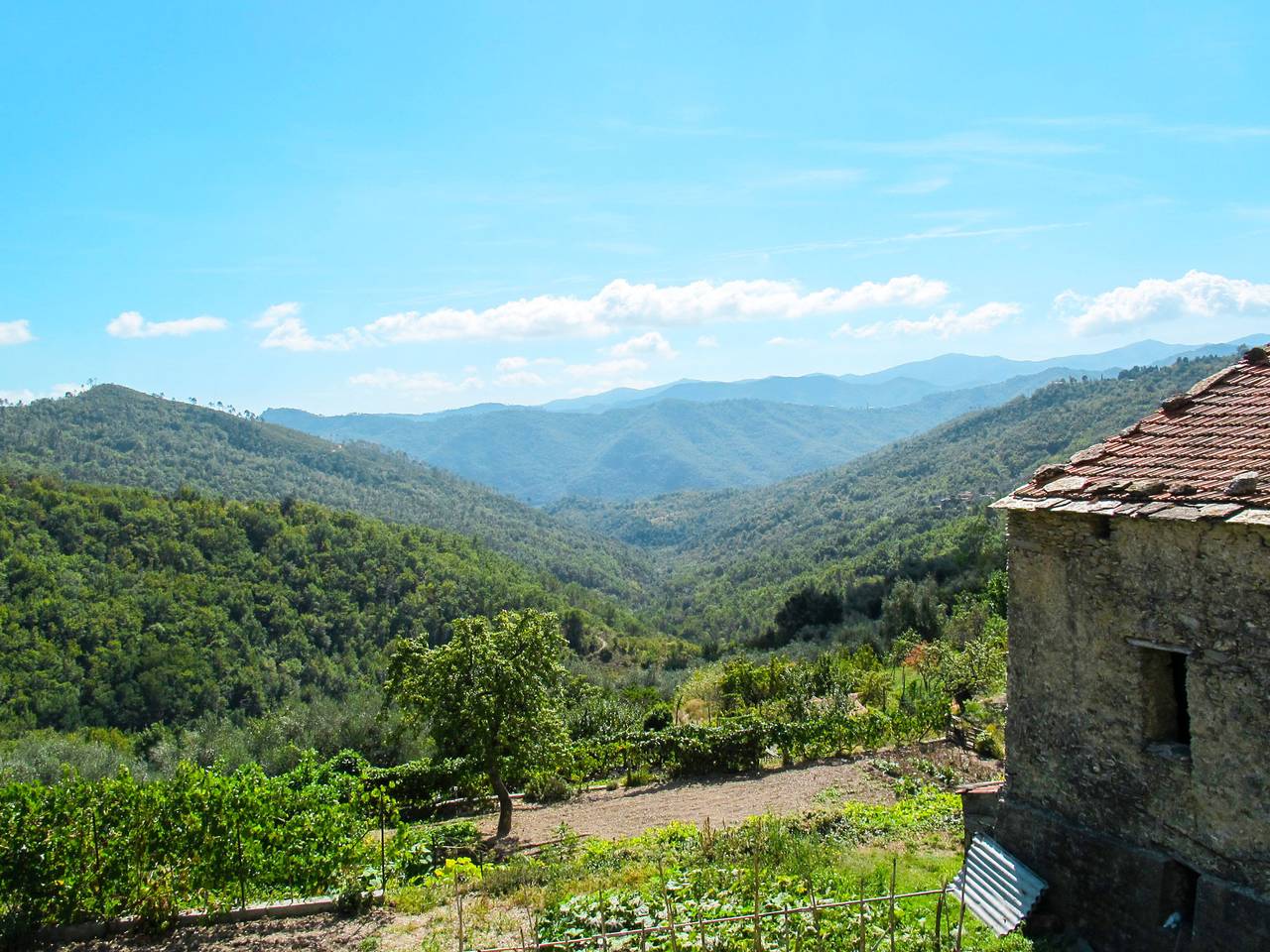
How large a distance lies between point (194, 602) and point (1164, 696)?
67.2m

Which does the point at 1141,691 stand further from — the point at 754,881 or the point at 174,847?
the point at 174,847

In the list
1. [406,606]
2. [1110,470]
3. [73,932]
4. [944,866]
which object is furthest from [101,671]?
[1110,470]

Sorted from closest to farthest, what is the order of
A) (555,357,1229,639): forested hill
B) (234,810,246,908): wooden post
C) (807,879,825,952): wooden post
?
(807,879,825,952): wooden post < (234,810,246,908): wooden post < (555,357,1229,639): forested hill

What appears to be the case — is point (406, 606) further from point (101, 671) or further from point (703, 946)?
point (703, 946)

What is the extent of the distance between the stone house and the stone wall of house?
0.02 m

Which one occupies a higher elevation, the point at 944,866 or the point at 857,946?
the point at 857,946

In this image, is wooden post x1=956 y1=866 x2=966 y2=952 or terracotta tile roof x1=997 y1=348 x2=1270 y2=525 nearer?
terracotta tile roof x1=997 y1=348 x2=1270 y2=525

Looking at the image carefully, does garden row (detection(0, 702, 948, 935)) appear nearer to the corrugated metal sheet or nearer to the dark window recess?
the corrugated metal sheet

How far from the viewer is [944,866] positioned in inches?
444

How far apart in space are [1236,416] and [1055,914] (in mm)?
5544

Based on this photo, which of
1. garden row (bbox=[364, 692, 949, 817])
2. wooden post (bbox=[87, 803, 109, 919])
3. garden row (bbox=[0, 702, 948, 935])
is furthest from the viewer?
garden row (bbox=[364, 692, 949, 817])

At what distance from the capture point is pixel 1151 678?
7.86 metres

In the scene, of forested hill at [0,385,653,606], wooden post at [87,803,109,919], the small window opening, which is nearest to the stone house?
the small window opening

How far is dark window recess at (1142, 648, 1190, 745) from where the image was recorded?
7.85m
